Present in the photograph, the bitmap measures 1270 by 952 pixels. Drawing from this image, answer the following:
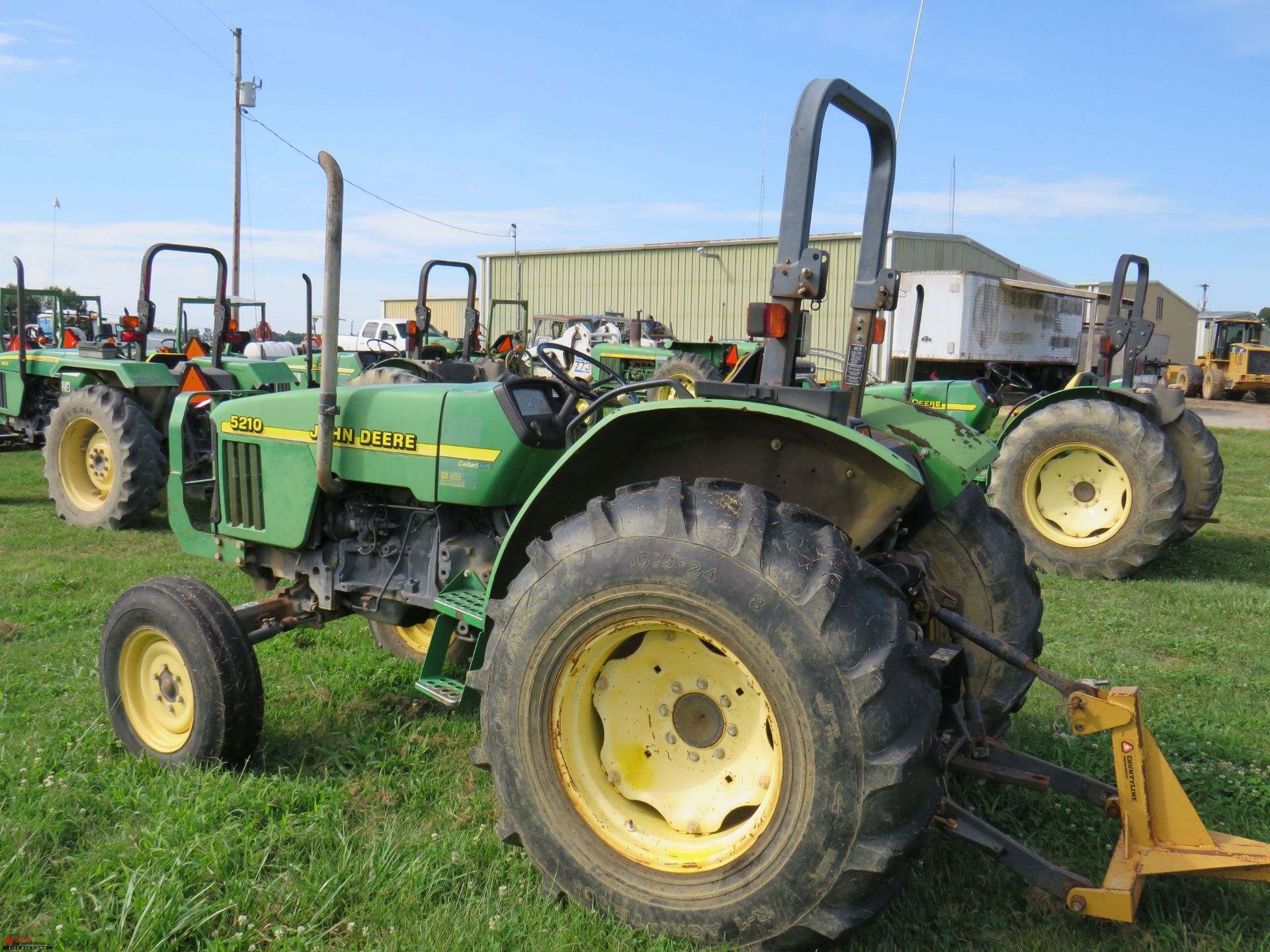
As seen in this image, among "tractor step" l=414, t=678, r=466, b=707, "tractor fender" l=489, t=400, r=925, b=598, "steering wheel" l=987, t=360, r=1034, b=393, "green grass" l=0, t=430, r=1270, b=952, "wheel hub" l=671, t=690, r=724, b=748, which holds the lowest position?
"green grass" l=0, t=430, r=1270, b=952

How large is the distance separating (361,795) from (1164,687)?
11.0 ft

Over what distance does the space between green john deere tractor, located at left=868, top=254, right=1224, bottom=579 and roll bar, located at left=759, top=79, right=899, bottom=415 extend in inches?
158

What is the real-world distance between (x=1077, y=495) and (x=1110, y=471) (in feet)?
0.87

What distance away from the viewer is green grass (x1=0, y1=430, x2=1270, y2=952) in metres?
2.34

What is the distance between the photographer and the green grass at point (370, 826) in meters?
2.34

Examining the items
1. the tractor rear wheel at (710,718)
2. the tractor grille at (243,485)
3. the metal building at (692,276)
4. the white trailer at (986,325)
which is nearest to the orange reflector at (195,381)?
the tractor grille at (243,485)

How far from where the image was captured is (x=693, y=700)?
2346 mm

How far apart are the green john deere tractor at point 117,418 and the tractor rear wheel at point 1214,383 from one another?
24.6m

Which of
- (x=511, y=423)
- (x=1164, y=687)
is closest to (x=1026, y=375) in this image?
(x=1164, y=687)

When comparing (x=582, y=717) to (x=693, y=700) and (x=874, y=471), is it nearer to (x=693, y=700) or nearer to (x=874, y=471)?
(x=693, y=700)

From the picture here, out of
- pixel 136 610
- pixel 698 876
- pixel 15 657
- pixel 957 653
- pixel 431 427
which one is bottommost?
pixel 15 657

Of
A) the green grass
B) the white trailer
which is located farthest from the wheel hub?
the white trailer

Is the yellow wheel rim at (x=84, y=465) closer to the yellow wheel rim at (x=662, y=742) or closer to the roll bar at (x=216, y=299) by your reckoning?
the roll bar at (x=216, y=299)

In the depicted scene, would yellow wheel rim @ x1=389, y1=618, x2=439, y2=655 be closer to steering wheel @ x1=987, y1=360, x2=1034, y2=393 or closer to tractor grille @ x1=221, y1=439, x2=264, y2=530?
tractor grille @ x1=221, y1=439, x2=264, y2=530
